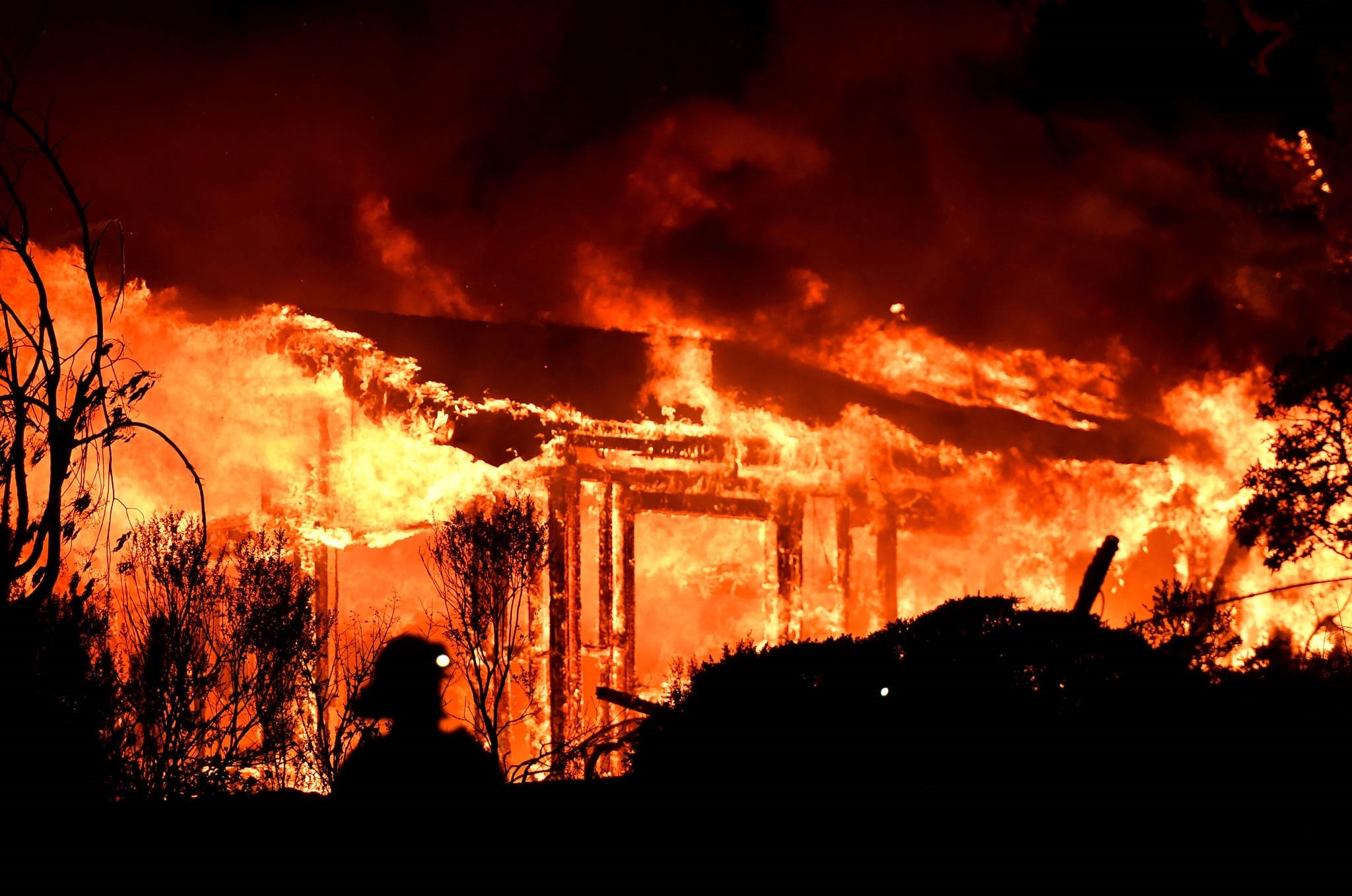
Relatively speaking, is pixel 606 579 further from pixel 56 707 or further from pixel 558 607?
pixel 56 707

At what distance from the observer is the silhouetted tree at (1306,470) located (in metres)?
10.9

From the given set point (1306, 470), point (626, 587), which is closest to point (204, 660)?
point (626, 587)

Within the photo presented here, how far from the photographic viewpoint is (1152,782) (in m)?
5.12

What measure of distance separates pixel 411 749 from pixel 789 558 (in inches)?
446

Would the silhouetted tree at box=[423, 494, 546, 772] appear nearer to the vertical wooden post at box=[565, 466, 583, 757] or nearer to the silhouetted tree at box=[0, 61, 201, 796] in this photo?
the vertical wooden post at box=[565, 466, 583, 757]

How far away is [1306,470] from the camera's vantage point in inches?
440

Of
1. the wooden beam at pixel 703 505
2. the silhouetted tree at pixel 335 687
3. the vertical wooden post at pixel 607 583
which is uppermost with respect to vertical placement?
the wooden beam at pixel 703 505

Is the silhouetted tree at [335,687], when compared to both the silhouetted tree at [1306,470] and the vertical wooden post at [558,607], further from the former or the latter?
the silhouetted tree at [1306,470]

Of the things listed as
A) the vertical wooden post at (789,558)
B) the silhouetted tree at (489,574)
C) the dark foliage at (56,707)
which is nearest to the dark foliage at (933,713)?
the dark foliage at (56,707)

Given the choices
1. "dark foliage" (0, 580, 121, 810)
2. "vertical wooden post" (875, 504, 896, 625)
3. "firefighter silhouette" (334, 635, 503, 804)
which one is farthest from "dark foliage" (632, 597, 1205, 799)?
"vertical wooden post" (875, 504, 896, 625)

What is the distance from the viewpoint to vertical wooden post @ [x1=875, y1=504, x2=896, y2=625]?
1569 cm

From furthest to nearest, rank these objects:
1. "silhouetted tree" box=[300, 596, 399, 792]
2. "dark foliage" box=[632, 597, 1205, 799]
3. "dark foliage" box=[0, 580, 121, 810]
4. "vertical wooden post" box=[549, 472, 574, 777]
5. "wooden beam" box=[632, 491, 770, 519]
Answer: "wooden beam" box=[632, 491, 770, 519] → "vertical wooden post" box=[549, 472, 574, 777] → "silhouetted tree" box=[300, 596, 399, 792] → "dark foliage" box=[0, 580, 121, 810] → "dark foliage" box=[632, 597, 1205, 799]

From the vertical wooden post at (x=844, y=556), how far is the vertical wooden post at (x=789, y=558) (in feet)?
2.89

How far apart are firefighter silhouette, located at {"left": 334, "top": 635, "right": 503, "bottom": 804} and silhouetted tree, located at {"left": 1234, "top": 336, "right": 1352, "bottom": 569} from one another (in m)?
10.3
